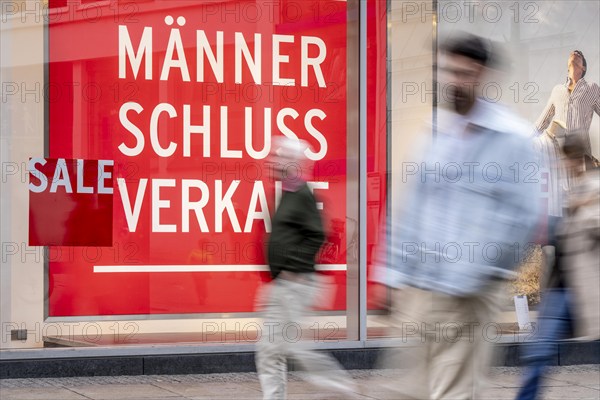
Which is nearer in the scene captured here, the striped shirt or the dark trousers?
the dark trousers

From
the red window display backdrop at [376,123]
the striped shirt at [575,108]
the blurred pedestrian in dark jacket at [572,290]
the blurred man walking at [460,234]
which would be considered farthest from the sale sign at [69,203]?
the blurred man walking at [460,234]

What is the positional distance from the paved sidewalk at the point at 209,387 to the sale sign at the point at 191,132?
63 centimetres

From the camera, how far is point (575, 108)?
379 inches

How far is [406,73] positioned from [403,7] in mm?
586

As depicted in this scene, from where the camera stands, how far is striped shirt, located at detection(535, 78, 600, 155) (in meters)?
9.57

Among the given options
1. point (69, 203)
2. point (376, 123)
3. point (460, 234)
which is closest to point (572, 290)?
point (460, 234)

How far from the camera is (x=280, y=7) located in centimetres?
900

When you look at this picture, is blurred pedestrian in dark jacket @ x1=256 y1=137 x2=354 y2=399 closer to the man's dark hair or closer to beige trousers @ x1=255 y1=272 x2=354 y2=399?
beige trousers @ x1=255 y1=272 x2=354 y2=399

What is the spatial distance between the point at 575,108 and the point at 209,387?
4.28 m

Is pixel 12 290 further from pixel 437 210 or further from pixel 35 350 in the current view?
pixel 437 210

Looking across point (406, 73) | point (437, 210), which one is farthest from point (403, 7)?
point (437, 210)

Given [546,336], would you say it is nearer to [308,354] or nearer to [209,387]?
[308,354]

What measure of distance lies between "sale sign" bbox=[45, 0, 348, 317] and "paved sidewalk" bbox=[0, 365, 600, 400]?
63cm

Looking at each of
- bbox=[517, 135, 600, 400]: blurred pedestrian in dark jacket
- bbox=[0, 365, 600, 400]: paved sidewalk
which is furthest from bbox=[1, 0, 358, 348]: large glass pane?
bbox=[517, 135, 600, 400]: blurred pedestrian in dark jacket
